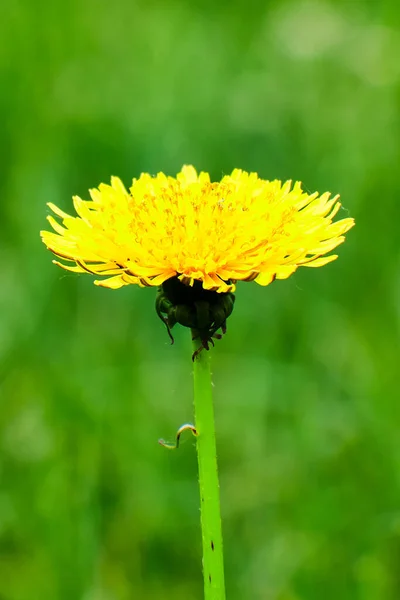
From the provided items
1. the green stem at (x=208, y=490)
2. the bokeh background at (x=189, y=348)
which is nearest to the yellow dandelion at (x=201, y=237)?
the green stem at (x=208, y=490)

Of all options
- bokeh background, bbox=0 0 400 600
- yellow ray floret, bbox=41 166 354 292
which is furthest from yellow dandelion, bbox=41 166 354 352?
bokeh background, bbox=0 0 400 600

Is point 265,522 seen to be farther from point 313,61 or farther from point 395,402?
point 313,61

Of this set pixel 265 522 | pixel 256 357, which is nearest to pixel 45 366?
pixel 256 357

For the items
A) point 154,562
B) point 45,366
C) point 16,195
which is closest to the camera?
point 154,562

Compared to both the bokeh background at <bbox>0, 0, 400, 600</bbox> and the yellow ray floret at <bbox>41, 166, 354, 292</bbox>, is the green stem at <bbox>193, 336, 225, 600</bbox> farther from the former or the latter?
the bokeh background at <bbox>0, 0, 400, 600</bbox>

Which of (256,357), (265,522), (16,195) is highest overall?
(16,195)

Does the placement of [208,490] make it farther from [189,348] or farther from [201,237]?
[189,348]

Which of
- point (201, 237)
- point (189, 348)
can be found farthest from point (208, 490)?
point (189, 348)
